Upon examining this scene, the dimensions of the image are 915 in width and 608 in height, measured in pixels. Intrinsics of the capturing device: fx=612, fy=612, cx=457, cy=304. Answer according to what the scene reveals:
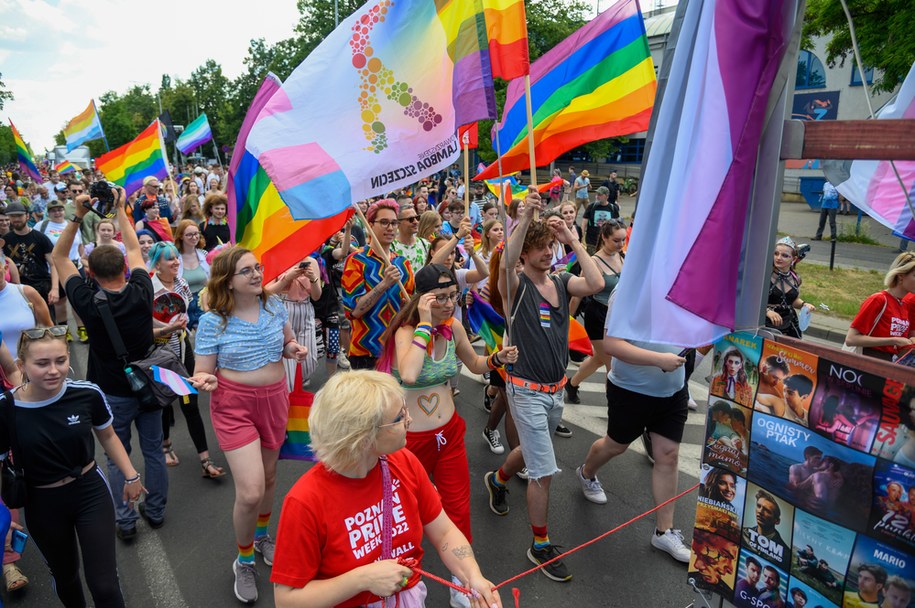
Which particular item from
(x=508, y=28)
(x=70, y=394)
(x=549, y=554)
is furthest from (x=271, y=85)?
(x=549, y=554)

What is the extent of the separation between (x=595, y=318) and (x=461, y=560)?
13.0 feet

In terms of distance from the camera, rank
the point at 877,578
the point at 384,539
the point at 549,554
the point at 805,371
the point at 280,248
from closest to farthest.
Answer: the point at 877,578 < the point at 805,371 < the point at 384,539 < the point at 549,554 < the point at 280,248

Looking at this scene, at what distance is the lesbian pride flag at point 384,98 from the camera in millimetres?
3855

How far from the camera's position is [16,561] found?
3.93 m

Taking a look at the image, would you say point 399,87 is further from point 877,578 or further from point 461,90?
point 877,578

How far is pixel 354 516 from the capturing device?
77.7 inches

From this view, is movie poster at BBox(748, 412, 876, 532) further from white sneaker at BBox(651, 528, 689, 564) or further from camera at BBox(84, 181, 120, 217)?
camera at BBox(84, 181, 120, 217)

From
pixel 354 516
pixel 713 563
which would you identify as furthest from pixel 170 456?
pixel 713 563

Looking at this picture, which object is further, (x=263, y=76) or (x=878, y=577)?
(x=263, y=76)

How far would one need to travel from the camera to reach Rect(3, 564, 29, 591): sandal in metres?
3.64

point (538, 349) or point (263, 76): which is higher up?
point (263, 76)

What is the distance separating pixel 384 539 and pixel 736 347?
134 centimetres

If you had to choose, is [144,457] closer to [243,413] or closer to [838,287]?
[243,413]

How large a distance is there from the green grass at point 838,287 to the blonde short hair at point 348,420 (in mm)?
9805
